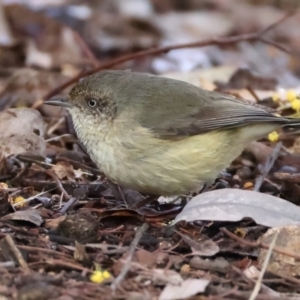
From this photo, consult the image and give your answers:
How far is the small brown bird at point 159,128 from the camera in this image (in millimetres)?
4633

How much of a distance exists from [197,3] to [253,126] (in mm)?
8582

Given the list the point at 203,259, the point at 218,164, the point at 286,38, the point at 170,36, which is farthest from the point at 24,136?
the point at 286,38

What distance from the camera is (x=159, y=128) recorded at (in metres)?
4.75

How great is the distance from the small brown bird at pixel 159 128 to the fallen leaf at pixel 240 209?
404mm

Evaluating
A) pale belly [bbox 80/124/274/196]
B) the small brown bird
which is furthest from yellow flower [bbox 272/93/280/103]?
pale belly [bbox 80/124/274/196]

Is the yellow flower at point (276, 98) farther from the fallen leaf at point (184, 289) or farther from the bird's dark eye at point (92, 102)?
the fallen leaf at point (184, 289)

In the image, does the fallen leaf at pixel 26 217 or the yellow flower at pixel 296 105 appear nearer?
the fallen leaf at pixel 26 217

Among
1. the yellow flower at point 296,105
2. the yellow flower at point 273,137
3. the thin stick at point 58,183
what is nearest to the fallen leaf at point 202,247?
the thin stick at point 58,183

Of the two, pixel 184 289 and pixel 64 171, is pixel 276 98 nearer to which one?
pixel 64 171

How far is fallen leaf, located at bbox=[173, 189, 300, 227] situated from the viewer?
4164 mm

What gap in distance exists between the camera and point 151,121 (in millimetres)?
4781

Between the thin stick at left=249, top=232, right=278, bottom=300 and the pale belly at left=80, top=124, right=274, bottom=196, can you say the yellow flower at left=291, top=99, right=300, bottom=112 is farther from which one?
the thin stick at left=249, top=232, right=278, bottom=300

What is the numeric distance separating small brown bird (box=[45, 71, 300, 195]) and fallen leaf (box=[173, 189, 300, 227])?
0.40 m

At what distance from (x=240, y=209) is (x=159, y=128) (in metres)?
0.86
